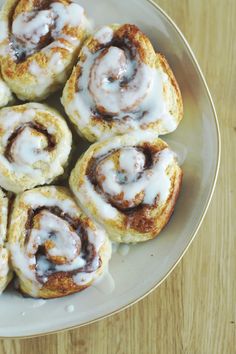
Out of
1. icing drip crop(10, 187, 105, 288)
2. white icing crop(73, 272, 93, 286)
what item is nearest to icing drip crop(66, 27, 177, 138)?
icing drip crop(10, 187, 105, 288)

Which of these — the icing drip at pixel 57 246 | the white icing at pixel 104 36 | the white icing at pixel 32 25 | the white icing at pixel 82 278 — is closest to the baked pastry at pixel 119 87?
the white icing at pixel 104 36

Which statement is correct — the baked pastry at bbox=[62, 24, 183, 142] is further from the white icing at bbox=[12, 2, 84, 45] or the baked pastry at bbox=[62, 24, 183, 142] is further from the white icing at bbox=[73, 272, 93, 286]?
the white icing at bbox=[73, 272, 93, 286]

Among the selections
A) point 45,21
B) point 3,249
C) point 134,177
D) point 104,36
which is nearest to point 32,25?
point 45,21

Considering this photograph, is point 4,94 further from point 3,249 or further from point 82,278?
point 82,278

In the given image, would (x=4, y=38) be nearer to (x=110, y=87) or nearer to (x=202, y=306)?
(x=110, y=87)

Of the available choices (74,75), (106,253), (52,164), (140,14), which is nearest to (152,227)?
(106,253)

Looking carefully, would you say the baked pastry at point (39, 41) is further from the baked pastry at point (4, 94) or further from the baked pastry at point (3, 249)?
the baked pastry at point (3, 249)
